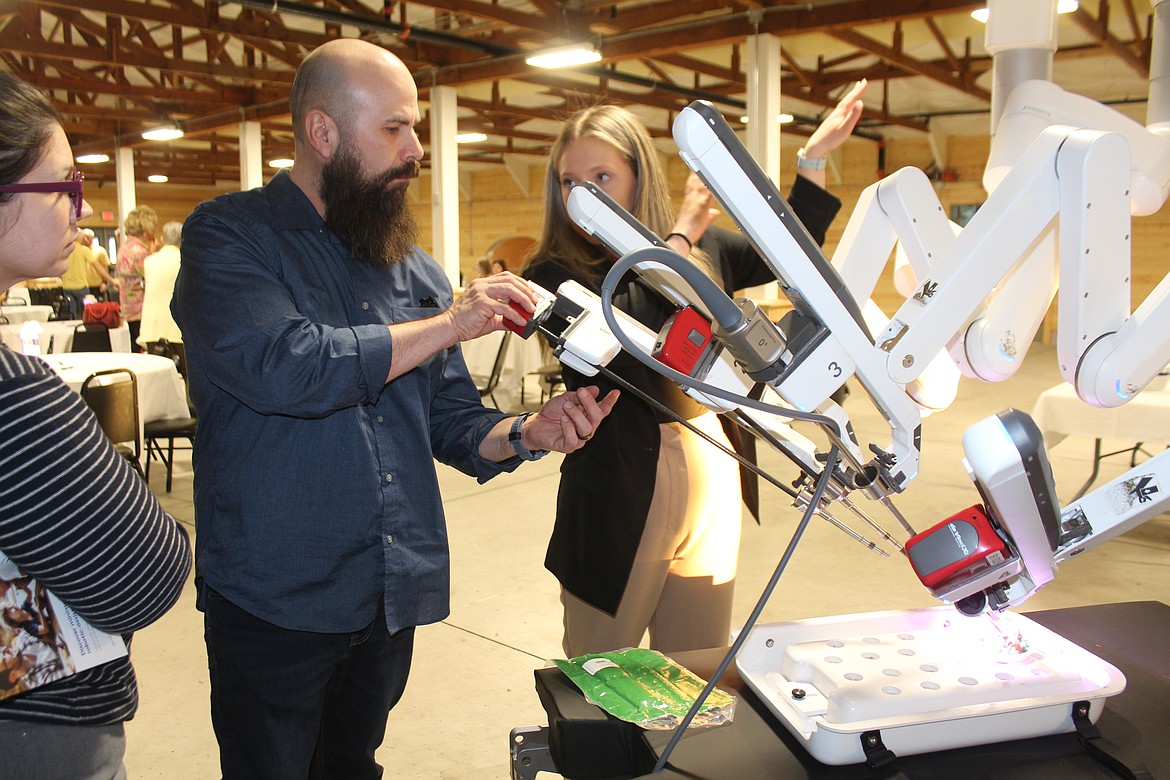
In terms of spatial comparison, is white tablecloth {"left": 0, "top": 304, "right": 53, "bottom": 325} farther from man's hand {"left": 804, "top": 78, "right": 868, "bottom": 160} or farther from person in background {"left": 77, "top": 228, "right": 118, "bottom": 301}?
man's hand {"left": 804, "top": 78, "right": 868, "bottom": 160}

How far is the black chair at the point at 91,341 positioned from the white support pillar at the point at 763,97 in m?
4.66

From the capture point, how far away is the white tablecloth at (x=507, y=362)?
691 centimetres

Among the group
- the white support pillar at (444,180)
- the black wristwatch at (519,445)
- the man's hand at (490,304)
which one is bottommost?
the black wristwatch at (519,445)

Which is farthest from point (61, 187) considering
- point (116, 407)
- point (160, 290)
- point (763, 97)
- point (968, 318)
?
point (763, 97)

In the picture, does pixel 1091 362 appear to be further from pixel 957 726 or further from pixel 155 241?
pixel 155 241

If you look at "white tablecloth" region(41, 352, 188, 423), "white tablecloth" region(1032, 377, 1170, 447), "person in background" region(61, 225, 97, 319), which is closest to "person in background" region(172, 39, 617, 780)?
"white tablecloth" region(1032, 377, 1170, 447)

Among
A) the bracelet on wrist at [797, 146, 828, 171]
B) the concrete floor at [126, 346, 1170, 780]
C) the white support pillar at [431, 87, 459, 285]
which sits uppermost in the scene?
the white support pillar at [431, 87, 459, 285]

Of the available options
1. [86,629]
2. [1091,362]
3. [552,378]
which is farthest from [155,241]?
[1091,362]

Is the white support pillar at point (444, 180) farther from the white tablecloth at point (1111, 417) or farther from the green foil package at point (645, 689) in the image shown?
the green foil package at point (645, 689)

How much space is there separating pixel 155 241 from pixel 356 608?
6.00 m

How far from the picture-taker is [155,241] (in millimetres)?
6430

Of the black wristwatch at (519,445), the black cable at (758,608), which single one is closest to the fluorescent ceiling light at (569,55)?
the black wristwatch at (519,445)

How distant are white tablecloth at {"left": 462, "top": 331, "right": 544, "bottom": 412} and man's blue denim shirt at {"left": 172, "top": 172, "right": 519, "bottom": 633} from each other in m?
5.41

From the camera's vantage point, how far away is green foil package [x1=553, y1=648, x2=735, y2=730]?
104 cm
